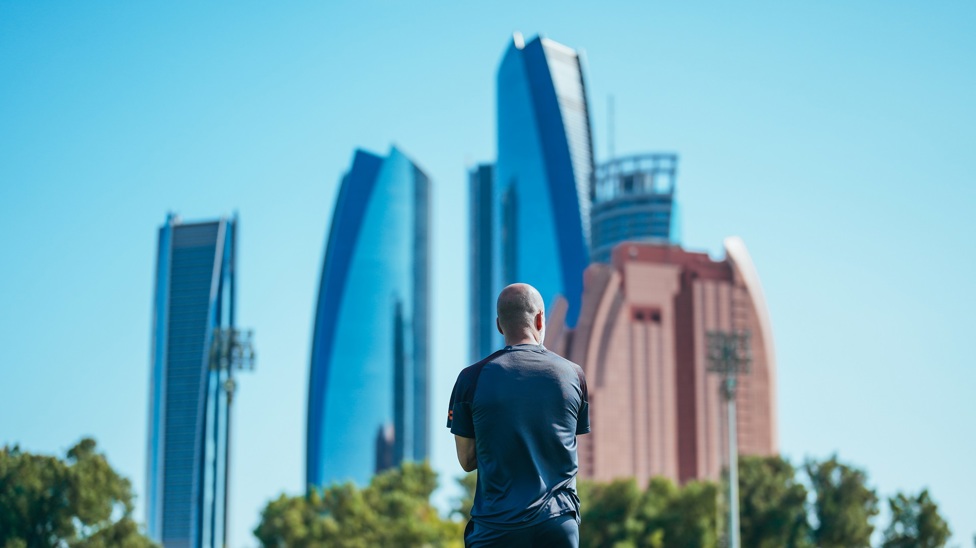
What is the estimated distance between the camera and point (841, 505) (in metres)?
52.3

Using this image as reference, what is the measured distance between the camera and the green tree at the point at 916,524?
157ft

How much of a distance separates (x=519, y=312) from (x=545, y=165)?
11157cm

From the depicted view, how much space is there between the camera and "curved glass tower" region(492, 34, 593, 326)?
4540 inches

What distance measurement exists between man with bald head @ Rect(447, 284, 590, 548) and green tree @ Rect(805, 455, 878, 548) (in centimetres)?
4872

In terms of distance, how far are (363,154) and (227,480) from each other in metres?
112

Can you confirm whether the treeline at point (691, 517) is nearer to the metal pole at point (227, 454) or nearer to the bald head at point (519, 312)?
the metal pole at point (227, 454)

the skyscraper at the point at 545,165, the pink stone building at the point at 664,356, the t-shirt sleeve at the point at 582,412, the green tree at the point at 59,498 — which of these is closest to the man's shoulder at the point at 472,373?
the t-shirt sleeve at the point at 582,412

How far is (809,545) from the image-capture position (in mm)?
52500

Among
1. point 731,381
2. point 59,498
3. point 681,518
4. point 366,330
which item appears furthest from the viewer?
point 366,330

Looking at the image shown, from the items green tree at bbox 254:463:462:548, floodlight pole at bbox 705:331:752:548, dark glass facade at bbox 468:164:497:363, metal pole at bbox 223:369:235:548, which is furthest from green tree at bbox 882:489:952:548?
dark glass facade at bbox 468:164:497:363

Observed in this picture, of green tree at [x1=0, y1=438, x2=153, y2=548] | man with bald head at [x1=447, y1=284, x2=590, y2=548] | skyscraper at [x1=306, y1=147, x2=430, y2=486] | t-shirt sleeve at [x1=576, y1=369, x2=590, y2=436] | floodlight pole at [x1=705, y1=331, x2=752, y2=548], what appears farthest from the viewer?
skyscraper at [x1=306, y1=147, x2=430, y2=486]

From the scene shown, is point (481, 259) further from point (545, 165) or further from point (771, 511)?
point (771, 511)

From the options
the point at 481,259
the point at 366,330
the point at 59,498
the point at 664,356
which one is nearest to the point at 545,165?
the point at 664,356

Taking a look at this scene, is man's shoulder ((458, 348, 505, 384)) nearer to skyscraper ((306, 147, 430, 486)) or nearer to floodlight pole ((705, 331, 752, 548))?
floodlight pole ((705, 331, 752, 548))
